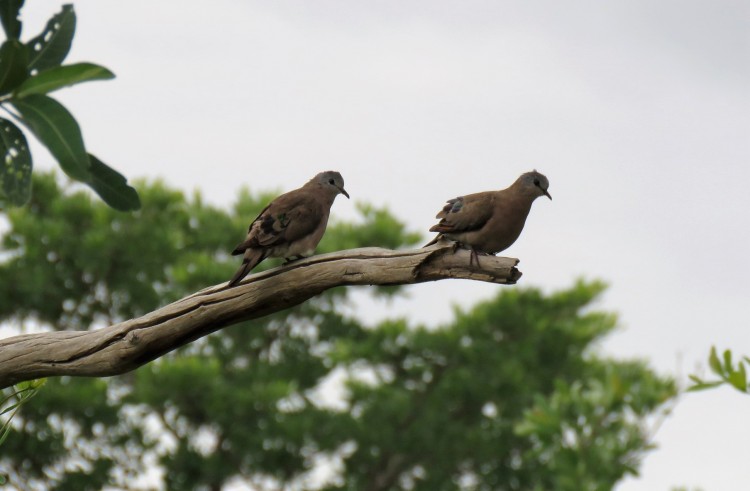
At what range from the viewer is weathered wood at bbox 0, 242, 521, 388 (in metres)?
3.96

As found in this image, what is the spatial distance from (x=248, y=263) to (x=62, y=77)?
215cm

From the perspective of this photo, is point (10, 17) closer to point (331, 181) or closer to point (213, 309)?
point (213, 309)

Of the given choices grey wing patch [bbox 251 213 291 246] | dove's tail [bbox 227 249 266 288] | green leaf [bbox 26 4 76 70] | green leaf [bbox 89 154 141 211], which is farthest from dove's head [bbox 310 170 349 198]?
green leaf [bbox 26 4 76 70]

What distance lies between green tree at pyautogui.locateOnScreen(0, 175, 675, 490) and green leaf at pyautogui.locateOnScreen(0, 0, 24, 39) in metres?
11.2

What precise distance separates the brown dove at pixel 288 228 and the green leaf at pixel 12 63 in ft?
6.67

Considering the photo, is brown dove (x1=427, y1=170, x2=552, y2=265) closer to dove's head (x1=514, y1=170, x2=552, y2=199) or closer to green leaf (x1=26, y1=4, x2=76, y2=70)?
dove's head (x1=514, y1=170, x2=552, y2=199)

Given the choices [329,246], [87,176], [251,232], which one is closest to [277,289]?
[251,232]

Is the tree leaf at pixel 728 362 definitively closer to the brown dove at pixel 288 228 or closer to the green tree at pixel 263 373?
the brown dove at pixel 288 228

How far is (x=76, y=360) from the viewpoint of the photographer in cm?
411

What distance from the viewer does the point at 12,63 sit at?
208 cm

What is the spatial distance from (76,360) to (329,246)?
10.1 m

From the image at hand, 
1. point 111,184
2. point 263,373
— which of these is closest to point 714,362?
point 111,184

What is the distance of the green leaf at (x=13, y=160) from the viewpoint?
7.22 ft

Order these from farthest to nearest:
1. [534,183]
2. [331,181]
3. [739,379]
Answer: [331,181], [534,183], [739,379]
